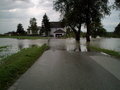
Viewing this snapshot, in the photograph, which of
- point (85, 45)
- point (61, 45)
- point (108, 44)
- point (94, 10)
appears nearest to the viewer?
point (61, 45)

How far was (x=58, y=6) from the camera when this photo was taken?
134 feet

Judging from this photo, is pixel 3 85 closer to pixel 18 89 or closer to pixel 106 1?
pixel 18 89

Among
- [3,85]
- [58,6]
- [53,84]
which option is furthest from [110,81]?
[58,6]

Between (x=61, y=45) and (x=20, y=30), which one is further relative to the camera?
(x=20, y=30)

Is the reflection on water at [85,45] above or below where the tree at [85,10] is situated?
below

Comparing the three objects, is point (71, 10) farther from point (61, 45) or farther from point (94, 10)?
point (61, 45)

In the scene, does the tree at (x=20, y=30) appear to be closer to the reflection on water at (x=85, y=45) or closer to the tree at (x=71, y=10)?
the tree at (x=71, y=10)

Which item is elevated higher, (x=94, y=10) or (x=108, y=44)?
(x=94, y=10)

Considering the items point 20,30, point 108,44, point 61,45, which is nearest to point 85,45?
point 61,45

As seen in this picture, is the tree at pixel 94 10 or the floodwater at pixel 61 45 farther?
the tree at pixel 94 10

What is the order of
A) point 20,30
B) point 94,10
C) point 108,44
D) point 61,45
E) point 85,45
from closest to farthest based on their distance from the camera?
1. point 61,45
2. point 85,45
3. point 108,44
4. point 94,10
5. point 20,30

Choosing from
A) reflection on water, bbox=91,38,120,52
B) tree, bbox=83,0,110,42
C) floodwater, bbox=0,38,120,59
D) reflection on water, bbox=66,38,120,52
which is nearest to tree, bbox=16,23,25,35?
floodwater, bbox=0,38,120,59

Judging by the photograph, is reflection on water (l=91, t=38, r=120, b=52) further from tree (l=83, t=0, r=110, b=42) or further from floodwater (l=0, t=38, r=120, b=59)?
tree (l=83, t=0, r=110, b=42)

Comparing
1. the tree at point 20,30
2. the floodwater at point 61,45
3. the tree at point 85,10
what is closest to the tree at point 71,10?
the tree at point 85,10
